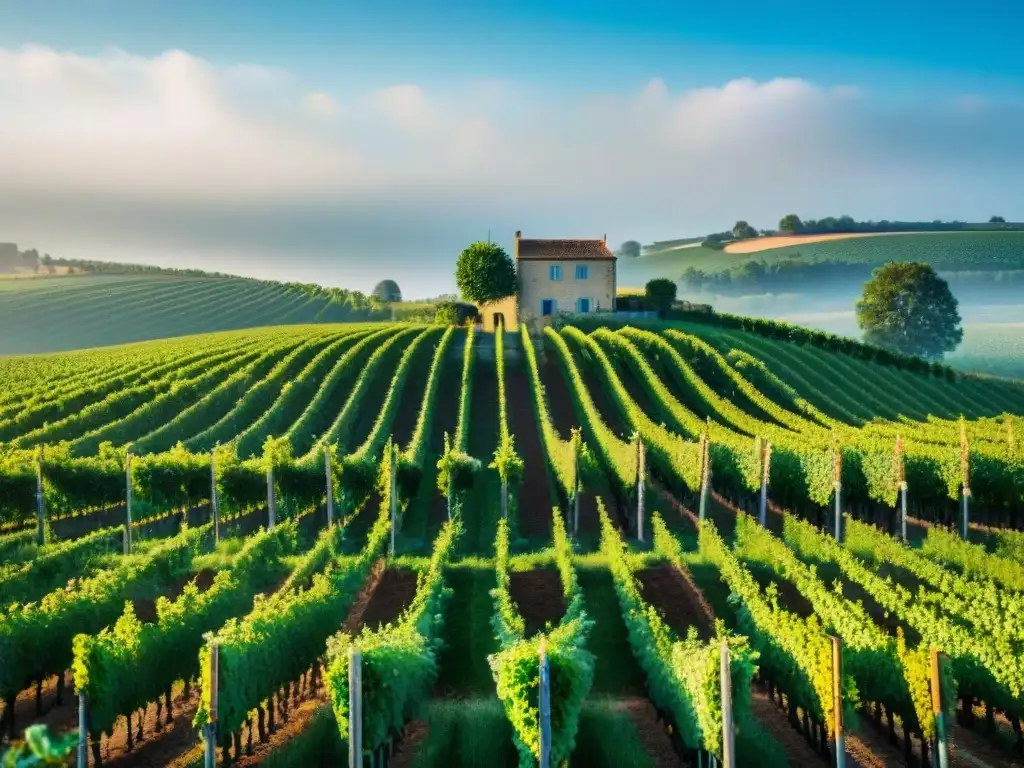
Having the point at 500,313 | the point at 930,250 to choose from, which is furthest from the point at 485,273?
the point at 930,250

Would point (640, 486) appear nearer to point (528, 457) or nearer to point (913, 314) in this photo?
point (528, 457)

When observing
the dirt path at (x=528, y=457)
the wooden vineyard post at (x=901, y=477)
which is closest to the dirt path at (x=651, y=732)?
the wooden vineyard post at (x=901, y=477)

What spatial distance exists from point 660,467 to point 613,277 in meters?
37.1

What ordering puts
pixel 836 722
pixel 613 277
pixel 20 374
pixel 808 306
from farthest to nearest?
pixel 808 306 → pixel 613 277 → pixel 20 374 → pixel 836 722

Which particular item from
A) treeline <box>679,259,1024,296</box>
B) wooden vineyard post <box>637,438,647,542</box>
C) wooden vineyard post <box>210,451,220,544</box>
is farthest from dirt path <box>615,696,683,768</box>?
treeline <box>679,259,1024,296</box>

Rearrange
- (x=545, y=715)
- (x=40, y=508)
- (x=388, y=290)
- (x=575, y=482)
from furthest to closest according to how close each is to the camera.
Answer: (x=388, y=290) → (x=575, y=482) → (x=40, y=508) → (x=545, y=715)

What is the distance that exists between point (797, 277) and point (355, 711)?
13257 cm

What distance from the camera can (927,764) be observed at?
1410 centimetres

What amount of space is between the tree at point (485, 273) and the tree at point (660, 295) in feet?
34.5

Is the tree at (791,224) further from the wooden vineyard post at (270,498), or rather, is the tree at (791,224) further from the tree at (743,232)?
the wooden vineyard post at (270,498)

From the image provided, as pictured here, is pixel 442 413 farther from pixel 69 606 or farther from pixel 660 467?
pixel 69 606

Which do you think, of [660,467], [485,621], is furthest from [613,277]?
[485,621]

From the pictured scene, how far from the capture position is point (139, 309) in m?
97.8

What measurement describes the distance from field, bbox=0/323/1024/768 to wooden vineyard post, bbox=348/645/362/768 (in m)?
0.12
